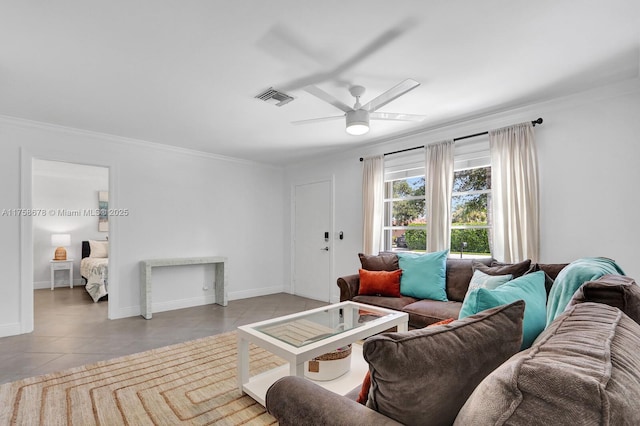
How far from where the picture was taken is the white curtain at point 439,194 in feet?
12.6

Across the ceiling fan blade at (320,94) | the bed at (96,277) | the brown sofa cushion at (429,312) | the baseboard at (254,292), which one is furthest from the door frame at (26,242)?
the brown sofa cushion at (429,312)

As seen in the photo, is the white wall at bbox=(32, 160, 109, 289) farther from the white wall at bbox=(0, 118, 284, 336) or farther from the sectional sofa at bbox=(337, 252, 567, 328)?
the sectional sofa at bbox=(337, 252, 567, 328)

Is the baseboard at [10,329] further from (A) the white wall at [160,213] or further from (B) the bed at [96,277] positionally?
(B) the bed at [96,277]

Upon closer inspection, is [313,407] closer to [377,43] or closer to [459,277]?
[377,43]

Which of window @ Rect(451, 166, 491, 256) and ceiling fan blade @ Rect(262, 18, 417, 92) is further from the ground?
ceiling fan blade @ Rect(262, 18, 417, 92)

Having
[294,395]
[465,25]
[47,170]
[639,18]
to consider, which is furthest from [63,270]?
[639,18]

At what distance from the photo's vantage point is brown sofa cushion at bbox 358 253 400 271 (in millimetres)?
3838

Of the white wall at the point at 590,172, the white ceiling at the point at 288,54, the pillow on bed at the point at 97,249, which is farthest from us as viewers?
the pillow on bed at the point at 97,249

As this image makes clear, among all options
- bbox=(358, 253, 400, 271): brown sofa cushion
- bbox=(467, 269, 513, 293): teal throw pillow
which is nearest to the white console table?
bbox=(358, 253, 400, 271): brown sofa cushion

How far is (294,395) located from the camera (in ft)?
3.74

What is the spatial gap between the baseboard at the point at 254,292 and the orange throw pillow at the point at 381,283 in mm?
2662

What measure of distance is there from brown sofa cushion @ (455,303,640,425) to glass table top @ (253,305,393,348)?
153 cm

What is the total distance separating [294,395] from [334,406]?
18 cm

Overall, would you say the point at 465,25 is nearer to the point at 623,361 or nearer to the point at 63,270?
the point at 623,361
